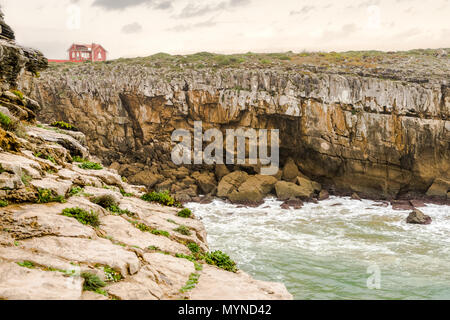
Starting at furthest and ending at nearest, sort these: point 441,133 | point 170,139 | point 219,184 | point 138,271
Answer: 1. point 170,139
2. point 219,184
3. point 441,133
4. point 138,271

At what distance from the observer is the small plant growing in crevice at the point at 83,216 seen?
33.3 feet

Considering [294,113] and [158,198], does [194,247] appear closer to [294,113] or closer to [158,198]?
[158,198]

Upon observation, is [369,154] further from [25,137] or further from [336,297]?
[25,137]

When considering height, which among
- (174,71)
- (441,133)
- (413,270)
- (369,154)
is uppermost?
(174,71)

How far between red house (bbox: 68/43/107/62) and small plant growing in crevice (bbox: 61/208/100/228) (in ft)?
238

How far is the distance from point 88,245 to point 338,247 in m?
21.3

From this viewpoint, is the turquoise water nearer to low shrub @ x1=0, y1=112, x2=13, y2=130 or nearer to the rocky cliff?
A: the rocky cliff

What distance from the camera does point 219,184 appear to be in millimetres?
43188

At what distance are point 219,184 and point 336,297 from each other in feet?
91.3

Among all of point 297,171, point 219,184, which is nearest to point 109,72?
point 219,184

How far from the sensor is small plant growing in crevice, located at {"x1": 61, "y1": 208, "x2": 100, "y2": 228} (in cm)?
1015

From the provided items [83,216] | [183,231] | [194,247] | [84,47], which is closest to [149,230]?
[183,231]

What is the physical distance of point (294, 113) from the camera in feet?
138

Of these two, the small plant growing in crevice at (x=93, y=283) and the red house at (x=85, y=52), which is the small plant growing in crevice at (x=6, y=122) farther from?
the red house at (x=85, y=52)
